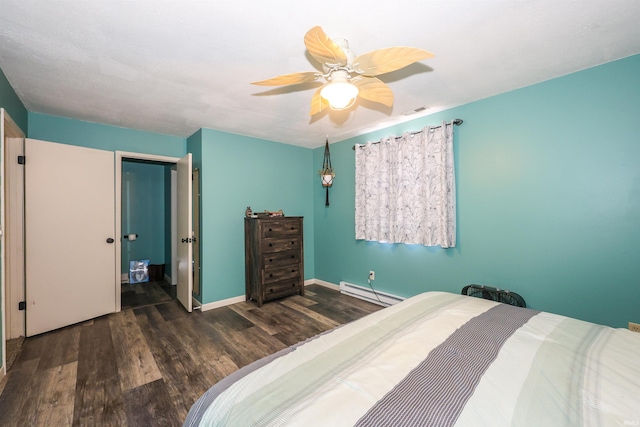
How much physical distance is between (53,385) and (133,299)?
208 centimetres

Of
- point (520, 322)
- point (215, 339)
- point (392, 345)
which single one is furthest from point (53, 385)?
point (520, 322)

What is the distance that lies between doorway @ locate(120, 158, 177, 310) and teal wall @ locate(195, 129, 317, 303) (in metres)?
1.42

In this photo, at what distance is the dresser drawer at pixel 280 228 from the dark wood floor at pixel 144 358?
0.97 meters

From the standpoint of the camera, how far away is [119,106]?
8.95ft

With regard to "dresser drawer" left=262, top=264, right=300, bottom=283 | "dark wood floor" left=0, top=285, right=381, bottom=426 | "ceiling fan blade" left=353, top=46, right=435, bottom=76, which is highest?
"ceiling fan blade" left=353, top=46, right=435, bottom=76

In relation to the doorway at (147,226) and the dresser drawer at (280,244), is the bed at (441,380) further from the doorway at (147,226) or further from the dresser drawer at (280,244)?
the doorway at (147,226)

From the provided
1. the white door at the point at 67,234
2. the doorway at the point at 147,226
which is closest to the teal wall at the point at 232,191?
the white door at the point at 67,234

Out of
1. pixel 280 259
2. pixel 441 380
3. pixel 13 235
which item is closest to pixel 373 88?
pixel 441 380

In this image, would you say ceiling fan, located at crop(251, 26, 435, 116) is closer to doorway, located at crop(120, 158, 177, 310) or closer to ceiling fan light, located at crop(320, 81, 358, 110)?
ceiling fan light, located at crop(320, 81, 358, 110)

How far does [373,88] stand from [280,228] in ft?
7.96

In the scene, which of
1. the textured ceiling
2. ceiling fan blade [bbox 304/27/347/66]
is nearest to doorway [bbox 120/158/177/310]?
the textured ceiling

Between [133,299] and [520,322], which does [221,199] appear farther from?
[520,322]

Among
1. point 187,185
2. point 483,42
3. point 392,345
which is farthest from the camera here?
point 187,185

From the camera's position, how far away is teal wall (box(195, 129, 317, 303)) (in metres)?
3.46
